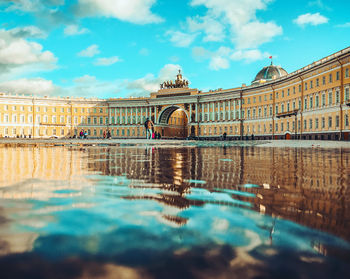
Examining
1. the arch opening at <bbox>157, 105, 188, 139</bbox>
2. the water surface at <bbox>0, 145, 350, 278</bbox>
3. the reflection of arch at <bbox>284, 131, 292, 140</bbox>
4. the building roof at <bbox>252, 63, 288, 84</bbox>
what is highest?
the building roof at <bbox>252, 63, 288, 84</bbox>

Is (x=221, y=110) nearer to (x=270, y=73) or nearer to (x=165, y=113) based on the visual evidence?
(x=270, y=73)

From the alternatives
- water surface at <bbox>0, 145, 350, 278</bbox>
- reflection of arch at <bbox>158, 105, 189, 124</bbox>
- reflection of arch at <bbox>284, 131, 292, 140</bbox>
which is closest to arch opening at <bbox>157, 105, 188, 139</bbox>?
reflection of arch at <bbox>158, 105, 189, 124</bbox>

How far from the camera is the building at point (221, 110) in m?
40.3

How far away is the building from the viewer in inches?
1587

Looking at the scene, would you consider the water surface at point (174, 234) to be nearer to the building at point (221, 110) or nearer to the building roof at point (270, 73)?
the building at point (221, 110)

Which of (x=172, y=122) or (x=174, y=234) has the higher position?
(x=172, y=122)

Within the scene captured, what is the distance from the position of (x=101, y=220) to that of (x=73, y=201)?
2.47 ft

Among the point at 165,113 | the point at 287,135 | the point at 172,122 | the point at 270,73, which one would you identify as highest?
the point at 270,73

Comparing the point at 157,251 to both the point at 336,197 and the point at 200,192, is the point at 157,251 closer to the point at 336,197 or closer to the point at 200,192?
the point at 200,192

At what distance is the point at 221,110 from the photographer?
7369cm

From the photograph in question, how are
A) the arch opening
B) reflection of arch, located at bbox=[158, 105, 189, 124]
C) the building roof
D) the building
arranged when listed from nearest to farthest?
the building < the building roof < reflection of arch, located at bbox=[158, 105, 189, 124] < the arch opening

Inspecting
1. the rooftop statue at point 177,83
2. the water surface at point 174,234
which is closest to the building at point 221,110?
the rooftop statue at point 177,83

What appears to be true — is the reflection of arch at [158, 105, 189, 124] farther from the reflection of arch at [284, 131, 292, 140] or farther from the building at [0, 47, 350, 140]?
the reflection of arch at [284, 131, 292, 140]

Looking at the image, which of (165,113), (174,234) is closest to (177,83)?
(165,113)
